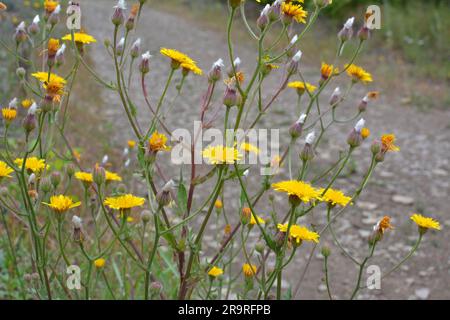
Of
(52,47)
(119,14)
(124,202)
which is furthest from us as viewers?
(52,47)

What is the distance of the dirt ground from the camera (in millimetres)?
2891

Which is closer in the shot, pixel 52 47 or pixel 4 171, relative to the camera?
pixel 4 171

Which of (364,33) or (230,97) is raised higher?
(364,33)

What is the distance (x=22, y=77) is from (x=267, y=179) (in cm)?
80

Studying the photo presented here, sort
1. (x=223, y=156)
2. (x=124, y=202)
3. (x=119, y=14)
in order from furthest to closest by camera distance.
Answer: (x=119, y=14), (x=124, y=202), (x=223, y=156)

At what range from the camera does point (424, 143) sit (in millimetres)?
4684

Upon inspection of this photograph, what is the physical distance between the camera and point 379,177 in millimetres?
4043

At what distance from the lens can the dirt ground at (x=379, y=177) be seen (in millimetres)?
2891

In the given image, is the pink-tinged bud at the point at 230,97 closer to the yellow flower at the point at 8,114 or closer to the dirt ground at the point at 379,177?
the yellow flower at the point at 8,114

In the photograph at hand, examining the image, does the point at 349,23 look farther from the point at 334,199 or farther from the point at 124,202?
the point at 124,202

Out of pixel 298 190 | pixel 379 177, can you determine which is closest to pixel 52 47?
pixel 298 190

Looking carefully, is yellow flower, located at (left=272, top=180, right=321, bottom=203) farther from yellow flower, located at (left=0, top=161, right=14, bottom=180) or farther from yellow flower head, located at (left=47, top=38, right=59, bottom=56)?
yellow flower head, located at (left=47, top=38, right=59, bottom=56)
